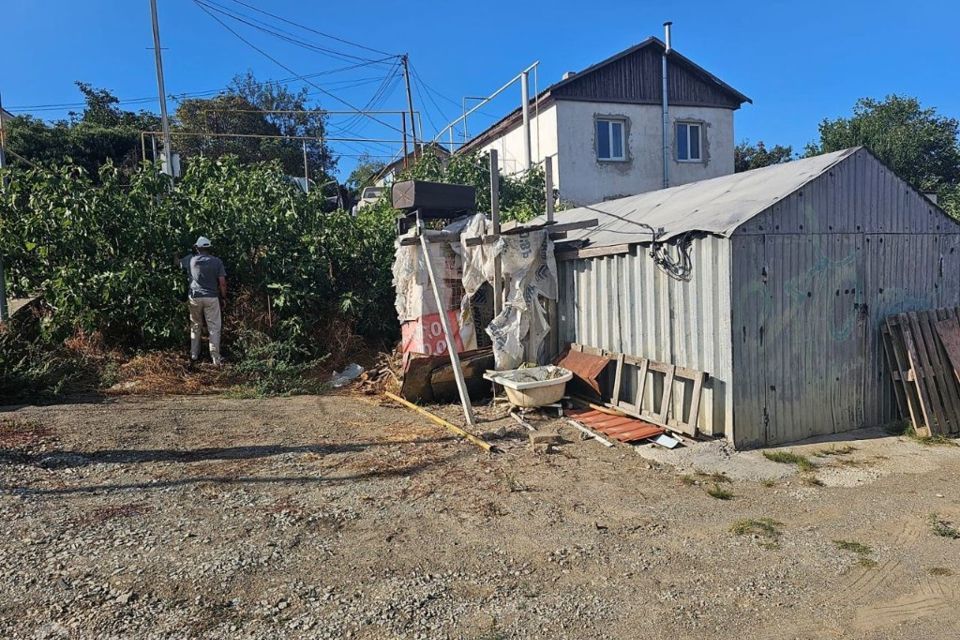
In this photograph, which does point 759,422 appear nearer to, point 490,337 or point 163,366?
point 490,337

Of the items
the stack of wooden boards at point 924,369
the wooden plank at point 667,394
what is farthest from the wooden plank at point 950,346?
the wooden plank at point 667,394

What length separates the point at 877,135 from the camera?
29938 mm

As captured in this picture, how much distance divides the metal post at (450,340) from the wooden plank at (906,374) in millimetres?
4466

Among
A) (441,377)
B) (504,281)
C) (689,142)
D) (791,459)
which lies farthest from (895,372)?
(689,142)

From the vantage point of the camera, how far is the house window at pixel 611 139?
712 inches

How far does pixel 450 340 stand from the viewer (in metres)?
6.99

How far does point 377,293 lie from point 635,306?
4652 millimetres

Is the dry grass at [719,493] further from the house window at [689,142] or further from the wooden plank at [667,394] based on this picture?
the house window at [689,142]

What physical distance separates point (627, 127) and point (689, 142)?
2393 mm

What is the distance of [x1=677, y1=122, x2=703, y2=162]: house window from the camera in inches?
752

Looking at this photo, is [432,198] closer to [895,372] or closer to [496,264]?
[496,264]

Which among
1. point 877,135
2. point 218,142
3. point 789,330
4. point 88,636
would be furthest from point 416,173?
point 877,135

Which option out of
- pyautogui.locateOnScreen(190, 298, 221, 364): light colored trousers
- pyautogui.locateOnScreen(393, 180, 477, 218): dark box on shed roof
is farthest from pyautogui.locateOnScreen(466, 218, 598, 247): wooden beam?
pyautogui.locateOnScreen(190, 298, 221, 364): light colored trousers

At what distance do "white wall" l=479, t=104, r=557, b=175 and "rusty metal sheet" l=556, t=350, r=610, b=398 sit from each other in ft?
32.1
